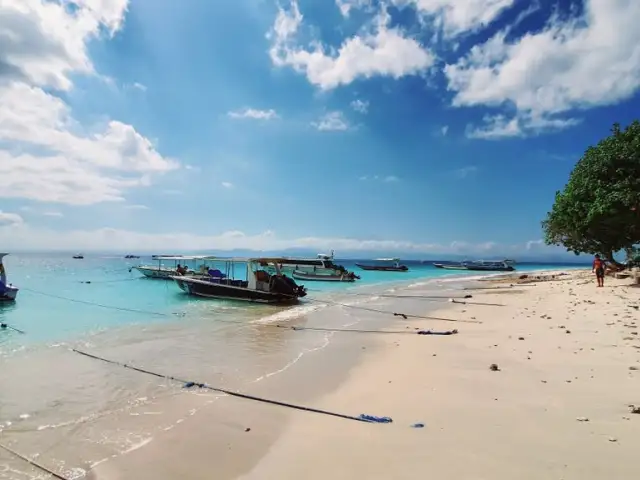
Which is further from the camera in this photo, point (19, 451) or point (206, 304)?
point (206, 304)

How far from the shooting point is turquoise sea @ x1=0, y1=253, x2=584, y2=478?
21.8 feet

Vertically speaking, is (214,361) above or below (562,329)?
below

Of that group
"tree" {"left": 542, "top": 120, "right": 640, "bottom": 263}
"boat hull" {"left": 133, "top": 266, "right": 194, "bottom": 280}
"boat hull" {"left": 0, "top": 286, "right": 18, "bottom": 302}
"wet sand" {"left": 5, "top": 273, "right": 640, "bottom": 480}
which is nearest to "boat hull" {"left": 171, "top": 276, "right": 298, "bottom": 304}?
"boat hull" {"left": 0, "top": 286, "right": 18, "bottom": 302}

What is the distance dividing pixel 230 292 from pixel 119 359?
16968 millimetres

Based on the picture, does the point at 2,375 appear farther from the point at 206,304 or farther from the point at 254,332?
the point at 206,304

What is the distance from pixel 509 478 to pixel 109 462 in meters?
5.03

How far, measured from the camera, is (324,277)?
54062mm

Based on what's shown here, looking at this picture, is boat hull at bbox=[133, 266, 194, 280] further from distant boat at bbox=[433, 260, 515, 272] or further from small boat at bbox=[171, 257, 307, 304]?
distant boat at bbox=[433, 260, 515, 272]

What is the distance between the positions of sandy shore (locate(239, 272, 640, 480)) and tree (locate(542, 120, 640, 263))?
14.4 meters

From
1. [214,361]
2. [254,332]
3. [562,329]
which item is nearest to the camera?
[214,361]

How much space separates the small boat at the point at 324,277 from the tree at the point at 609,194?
27.3 m

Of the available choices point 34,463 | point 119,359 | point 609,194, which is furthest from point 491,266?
point 34,463

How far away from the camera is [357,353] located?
12.2 metres

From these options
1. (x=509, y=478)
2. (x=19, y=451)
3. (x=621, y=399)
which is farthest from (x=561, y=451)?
(x=19, y=451)
